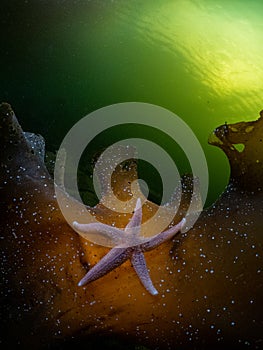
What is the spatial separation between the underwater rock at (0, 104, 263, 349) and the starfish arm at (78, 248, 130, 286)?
100 mm

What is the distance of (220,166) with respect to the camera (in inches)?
120

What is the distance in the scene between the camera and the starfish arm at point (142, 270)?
64.6 inches

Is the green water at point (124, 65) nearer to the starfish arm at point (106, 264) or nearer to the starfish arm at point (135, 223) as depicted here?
the starfish arm at point (135, 223)

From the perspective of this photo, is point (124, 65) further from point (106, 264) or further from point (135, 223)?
point (106, 264)

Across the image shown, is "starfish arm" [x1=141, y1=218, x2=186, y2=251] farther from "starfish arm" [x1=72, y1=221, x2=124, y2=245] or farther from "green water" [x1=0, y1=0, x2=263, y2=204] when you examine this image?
"green water" [x1=0, y1=0, x2=263, y2=204]

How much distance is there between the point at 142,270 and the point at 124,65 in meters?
2.33

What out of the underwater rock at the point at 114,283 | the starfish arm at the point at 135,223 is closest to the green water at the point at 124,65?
the underwater rock at the point at 114,283

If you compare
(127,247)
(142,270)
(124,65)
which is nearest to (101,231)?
(127,247)

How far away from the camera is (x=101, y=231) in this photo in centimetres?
168

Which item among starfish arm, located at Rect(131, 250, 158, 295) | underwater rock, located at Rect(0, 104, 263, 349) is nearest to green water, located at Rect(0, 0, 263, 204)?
underwater rock, located at Rect(0, 104, 263, 349)

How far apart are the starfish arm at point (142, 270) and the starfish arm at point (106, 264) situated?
45 millimetres

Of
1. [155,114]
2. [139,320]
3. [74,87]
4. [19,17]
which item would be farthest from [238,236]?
[19,17]

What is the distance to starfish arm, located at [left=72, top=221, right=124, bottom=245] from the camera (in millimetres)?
1687

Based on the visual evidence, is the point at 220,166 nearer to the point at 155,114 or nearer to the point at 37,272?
the point at 155,114
